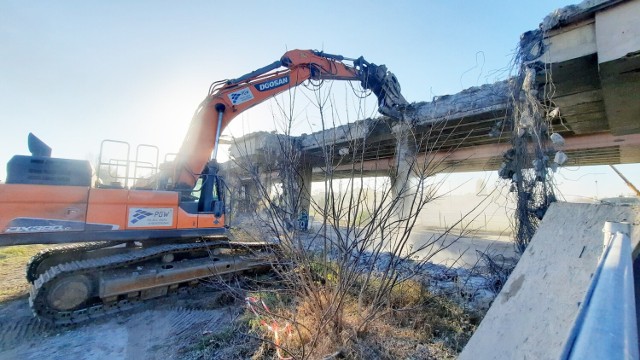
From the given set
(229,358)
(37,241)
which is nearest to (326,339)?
(229,358)

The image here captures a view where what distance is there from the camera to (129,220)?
5043mm

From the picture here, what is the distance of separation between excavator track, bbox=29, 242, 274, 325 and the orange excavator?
0.05 feet

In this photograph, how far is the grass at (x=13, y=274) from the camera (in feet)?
18.2

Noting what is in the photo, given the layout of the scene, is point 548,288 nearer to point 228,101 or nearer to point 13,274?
point 228,101

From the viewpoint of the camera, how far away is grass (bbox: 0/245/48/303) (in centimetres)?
554

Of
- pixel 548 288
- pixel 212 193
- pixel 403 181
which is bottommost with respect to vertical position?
pixel 548 288

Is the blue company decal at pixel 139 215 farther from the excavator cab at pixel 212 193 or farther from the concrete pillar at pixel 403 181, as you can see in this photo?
the concrete pillar at pixel 403 181

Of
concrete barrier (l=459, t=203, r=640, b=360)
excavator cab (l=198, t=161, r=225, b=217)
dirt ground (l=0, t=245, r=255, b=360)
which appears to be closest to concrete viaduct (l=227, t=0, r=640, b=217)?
concrete barrier (l=459, t=203, r=640, b=360)

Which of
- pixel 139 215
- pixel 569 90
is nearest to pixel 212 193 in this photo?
pixel 139 215

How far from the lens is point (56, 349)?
366cm

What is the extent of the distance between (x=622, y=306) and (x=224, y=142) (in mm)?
6134

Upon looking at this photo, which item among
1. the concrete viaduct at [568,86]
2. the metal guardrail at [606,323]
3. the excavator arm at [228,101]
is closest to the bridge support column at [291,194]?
the concrete viaduct at [568,86]

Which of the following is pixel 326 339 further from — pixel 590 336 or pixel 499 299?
pixel 590 336

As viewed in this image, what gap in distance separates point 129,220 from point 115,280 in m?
0.95
